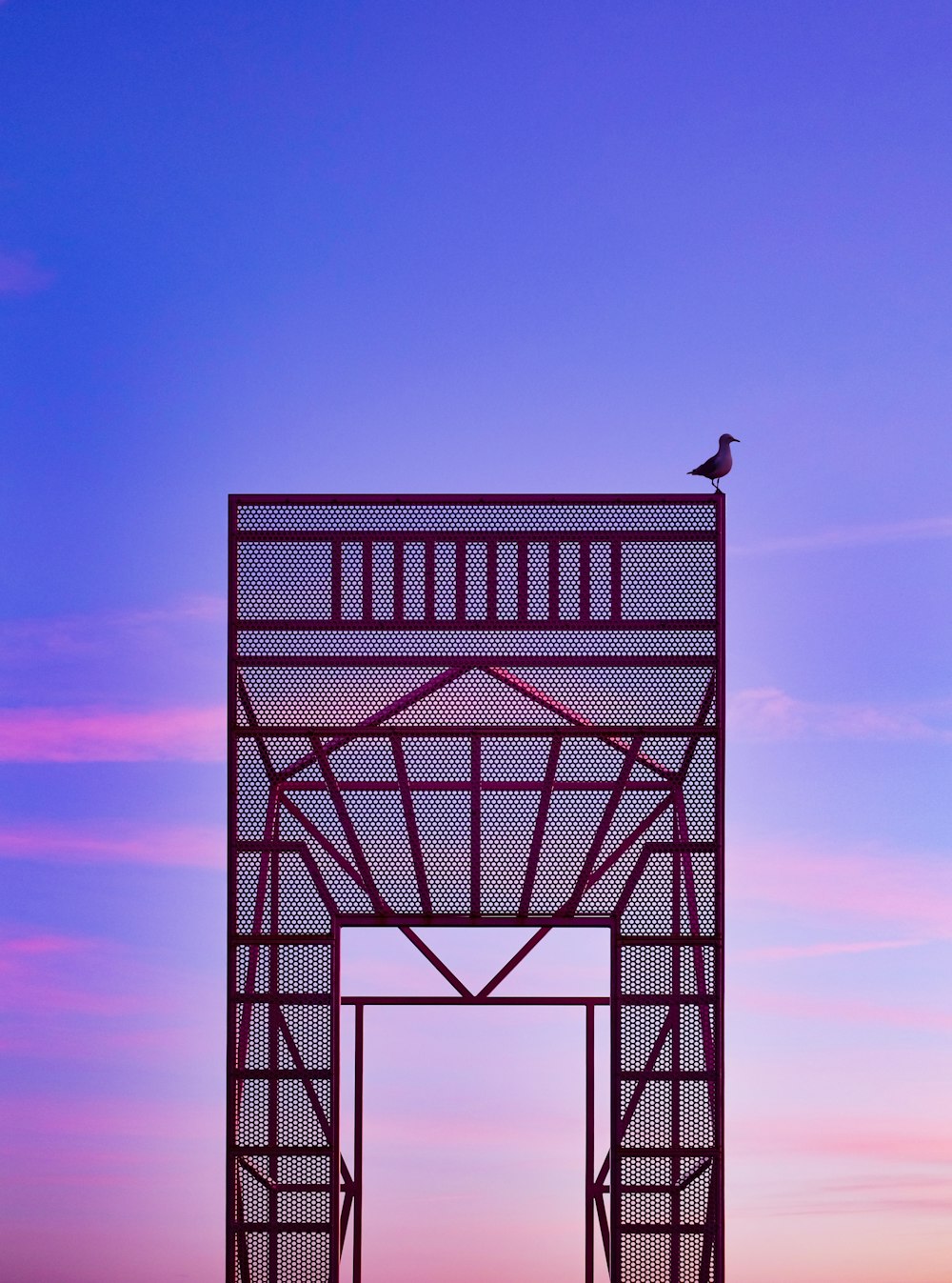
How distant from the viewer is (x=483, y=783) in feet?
52.3

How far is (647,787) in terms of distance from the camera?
52.4ft

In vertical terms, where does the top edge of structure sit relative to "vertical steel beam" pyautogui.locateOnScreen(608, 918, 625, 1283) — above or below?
above

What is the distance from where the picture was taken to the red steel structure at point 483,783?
15906 mm

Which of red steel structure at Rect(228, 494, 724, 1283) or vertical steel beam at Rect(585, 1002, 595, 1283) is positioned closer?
red steel structure at Rect(228, 494, 724, 1283)

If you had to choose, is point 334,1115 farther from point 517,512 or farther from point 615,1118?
point 517,512

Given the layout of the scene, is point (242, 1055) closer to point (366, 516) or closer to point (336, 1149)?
point (336, 1149)

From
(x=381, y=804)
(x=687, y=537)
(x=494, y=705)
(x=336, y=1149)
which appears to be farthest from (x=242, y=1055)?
(x=687, y=537)

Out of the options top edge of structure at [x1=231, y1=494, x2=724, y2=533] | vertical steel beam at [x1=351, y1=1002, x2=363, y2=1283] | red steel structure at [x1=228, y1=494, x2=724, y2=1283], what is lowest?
vertical steel beam at [x1=351, y1=1002, x2=363, y2=1283]

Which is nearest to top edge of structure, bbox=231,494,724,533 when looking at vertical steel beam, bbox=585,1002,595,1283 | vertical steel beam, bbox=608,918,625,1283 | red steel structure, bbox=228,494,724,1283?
red steel structure, bbox=228,494,724,1283

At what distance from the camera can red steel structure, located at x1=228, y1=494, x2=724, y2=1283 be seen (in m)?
15.9
